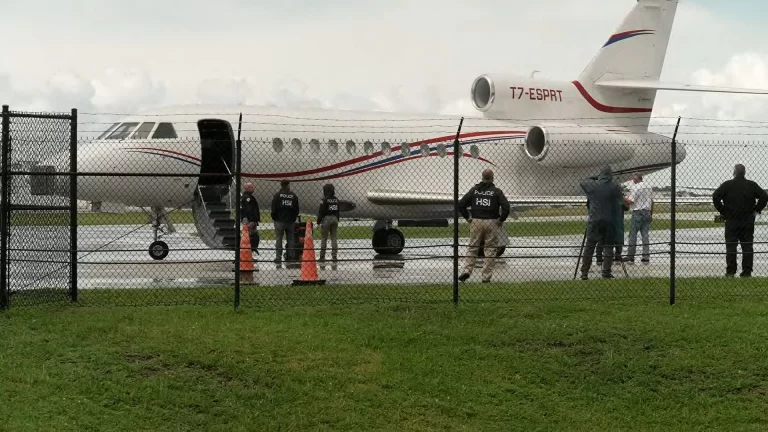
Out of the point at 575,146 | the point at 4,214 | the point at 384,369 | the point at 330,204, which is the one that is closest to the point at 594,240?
the point at 330,204

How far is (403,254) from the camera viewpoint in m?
24.3

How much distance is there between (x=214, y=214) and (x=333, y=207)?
8.34ft

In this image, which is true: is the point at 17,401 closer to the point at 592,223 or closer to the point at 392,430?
the point at 392,430

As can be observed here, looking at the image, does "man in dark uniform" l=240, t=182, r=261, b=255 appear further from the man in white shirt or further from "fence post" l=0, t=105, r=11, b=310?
"fence post" l=0, t=105, r=11, b=310

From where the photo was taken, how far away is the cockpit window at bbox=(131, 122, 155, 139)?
20.8 meters

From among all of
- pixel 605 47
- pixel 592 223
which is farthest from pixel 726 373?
pixel 605 47

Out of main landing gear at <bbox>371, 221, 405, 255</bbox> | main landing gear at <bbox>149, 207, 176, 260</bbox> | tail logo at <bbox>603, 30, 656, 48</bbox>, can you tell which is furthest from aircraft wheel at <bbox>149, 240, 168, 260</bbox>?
tail logo at <bbox>603, 30, 656, 48</bbox>

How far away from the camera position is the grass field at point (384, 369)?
8.73 m

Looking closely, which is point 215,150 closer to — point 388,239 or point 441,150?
point 388,239

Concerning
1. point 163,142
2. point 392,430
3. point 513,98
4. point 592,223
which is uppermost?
point 513,98

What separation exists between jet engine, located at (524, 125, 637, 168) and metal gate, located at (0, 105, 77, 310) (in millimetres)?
14791

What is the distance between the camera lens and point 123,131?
2103 centimetres

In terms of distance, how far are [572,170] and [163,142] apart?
37.7 ft

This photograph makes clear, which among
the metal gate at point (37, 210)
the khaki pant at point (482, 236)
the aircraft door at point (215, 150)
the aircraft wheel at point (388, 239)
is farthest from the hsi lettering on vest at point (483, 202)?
the aircraft wheel at point (388, 239)
